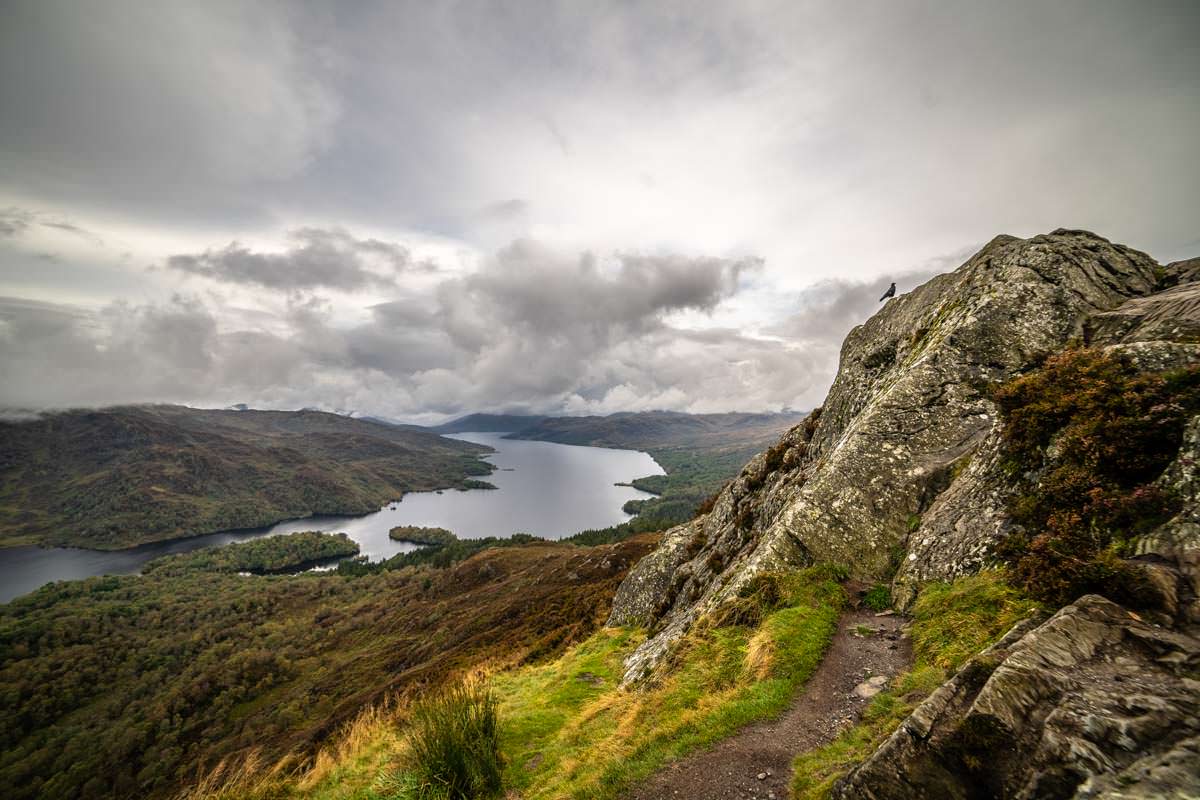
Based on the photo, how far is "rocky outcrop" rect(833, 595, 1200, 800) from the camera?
4.02 m

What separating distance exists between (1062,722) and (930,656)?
4.72m

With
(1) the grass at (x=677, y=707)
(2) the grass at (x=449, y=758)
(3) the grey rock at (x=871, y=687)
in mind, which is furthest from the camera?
(2) the grass at (x=449, y=758)

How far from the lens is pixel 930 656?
8.59 m

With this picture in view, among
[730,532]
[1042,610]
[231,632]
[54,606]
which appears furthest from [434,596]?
[54,606]

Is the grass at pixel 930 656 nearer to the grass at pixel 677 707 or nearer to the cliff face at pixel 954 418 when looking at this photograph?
the cliff face at pixel 954 418

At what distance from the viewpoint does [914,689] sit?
310 inches

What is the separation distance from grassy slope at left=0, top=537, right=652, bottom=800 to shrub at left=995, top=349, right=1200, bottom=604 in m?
23.5

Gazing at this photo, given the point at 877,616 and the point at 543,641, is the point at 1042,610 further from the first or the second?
the point at 543,641

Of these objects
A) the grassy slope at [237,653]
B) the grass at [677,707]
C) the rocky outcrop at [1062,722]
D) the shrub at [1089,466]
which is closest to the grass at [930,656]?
the shrub at [1089,466]

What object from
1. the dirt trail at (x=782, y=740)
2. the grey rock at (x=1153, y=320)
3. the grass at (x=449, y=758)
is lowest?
the grass at (x=449, y=758)

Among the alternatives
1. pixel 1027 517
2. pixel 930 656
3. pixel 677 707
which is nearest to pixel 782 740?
pixel 677 707

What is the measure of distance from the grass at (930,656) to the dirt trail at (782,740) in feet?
1.13

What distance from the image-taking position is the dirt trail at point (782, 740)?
746 cm

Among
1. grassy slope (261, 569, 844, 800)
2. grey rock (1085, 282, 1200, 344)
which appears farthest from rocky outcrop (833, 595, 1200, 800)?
grey rock (1085, 282, 1200, 344)
